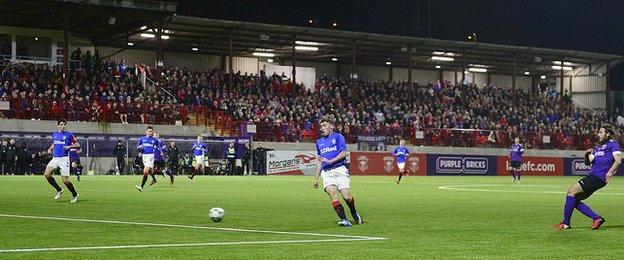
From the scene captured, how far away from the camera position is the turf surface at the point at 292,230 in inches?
502

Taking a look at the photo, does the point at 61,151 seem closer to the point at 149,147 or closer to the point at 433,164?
the point at 149,147

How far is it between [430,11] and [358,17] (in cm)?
657

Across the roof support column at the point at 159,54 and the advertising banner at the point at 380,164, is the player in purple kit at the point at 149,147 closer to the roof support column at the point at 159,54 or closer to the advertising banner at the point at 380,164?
the roof support column at the point at 159,54

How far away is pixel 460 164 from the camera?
6612 centimetres

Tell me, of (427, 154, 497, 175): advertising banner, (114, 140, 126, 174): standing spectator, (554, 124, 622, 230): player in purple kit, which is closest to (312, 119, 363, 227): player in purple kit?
(554, 124, 622, 230): player in purple kit

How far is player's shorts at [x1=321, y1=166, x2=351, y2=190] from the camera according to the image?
57.6 ft

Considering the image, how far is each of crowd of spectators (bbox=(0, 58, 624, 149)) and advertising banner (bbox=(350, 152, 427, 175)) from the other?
6.07 feet

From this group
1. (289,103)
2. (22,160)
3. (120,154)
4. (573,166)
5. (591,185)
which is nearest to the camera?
(591,185)

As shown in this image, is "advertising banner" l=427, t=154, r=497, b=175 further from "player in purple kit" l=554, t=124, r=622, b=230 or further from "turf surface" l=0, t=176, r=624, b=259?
"player in purple kit" l=554, t=124, r=622, b=230

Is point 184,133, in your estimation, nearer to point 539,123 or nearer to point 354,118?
point 354,118

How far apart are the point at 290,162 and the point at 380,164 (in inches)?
262

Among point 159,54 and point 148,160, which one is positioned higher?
point 159,54

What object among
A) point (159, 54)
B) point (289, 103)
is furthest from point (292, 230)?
point (289, 103)

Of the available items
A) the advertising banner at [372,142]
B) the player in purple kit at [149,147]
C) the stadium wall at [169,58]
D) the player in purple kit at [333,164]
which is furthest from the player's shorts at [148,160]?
the stadium wall at [169,58]
